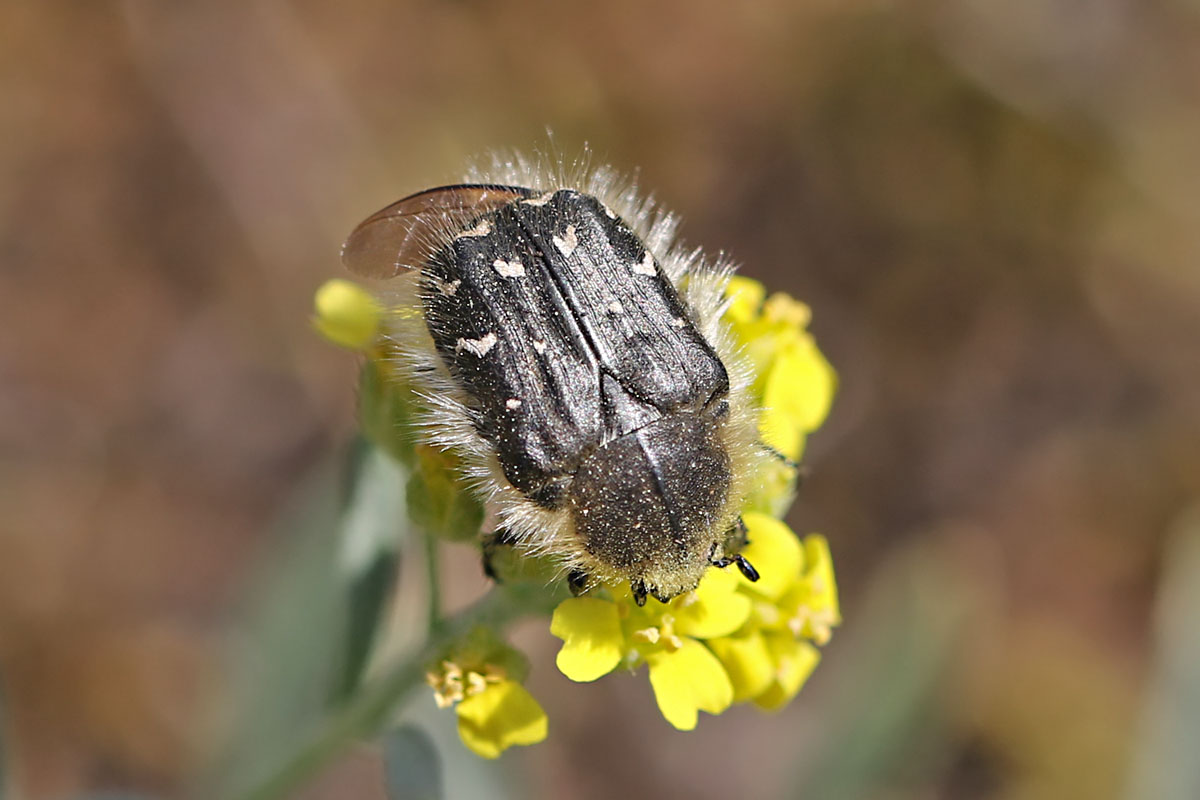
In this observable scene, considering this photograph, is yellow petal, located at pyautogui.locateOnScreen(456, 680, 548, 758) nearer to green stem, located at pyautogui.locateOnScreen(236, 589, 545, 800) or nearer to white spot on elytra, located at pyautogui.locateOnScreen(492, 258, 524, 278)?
green stem, located at pyautogui.locateOnScreen(236, 589, 545, 800)

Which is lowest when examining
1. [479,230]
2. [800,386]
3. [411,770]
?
[411,770]

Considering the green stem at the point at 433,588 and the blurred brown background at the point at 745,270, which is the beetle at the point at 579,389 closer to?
the green stem at the point at 433,588

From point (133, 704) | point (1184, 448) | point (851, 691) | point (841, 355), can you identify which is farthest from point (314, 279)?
point (1184, 448)

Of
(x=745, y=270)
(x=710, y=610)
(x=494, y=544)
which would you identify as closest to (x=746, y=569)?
(x=710, y=610)

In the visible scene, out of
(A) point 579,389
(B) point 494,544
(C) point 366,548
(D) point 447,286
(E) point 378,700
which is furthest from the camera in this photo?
(C) point 366,548


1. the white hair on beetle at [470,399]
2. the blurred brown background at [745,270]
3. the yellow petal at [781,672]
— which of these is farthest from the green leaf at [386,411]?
the blurred brown background at [745,270]

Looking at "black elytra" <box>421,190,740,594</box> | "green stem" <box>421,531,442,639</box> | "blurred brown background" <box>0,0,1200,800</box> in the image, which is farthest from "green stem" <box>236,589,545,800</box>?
"blurred brown background" <box>0,0,1200,800</box>

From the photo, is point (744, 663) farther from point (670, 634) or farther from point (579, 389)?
point (579, 389)
